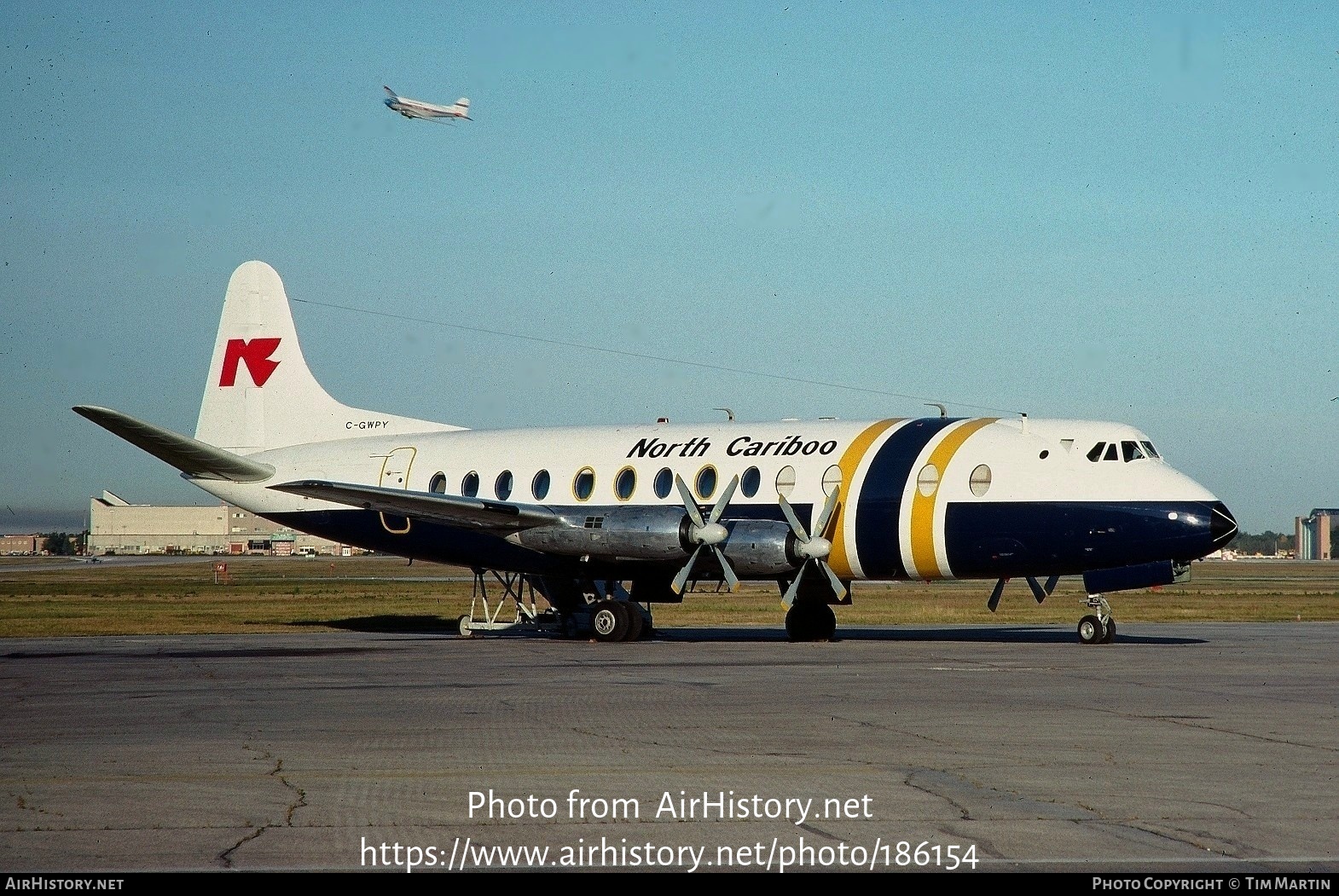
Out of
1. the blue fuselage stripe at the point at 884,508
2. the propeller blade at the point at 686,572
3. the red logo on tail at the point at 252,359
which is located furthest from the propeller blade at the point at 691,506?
the red logo on tail at the point at 252,359

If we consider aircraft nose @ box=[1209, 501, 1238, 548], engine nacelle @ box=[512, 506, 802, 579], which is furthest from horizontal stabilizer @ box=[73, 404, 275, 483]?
aircraft nose @ box=[1209, 501, 1238, 548]

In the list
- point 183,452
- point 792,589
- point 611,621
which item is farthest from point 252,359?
point 792,589

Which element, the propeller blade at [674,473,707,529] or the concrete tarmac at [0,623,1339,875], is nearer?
the concrete tarmac at [0,623,1339,875]

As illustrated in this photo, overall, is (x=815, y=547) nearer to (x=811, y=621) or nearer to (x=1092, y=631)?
(x=811, y=621)

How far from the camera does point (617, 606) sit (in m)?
30.6

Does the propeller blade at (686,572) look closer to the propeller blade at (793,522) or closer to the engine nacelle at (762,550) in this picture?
the engine nacelle at (762,550)

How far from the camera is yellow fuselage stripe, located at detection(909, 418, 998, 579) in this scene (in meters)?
28.4

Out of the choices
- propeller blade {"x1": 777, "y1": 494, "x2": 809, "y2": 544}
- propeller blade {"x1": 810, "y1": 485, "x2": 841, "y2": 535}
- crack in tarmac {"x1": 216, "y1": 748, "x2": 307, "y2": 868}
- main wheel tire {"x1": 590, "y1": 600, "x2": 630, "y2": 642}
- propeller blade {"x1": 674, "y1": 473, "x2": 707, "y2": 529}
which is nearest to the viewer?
crack in tarmac {"x1": 216, "y1": 748, "x2": 307, "y2": 868}

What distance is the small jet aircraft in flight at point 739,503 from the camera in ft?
90.1

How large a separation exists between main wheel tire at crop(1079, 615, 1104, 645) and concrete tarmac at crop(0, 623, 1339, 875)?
4.53 m

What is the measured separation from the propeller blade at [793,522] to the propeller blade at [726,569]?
5.03 ft

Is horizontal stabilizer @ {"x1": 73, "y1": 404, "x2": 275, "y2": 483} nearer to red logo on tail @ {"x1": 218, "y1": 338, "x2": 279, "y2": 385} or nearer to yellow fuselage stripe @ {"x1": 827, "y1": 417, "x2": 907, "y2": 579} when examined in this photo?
red logo on tail @ {"x1": 218, "y1": 338, "x2": 279, "y2": 385}
